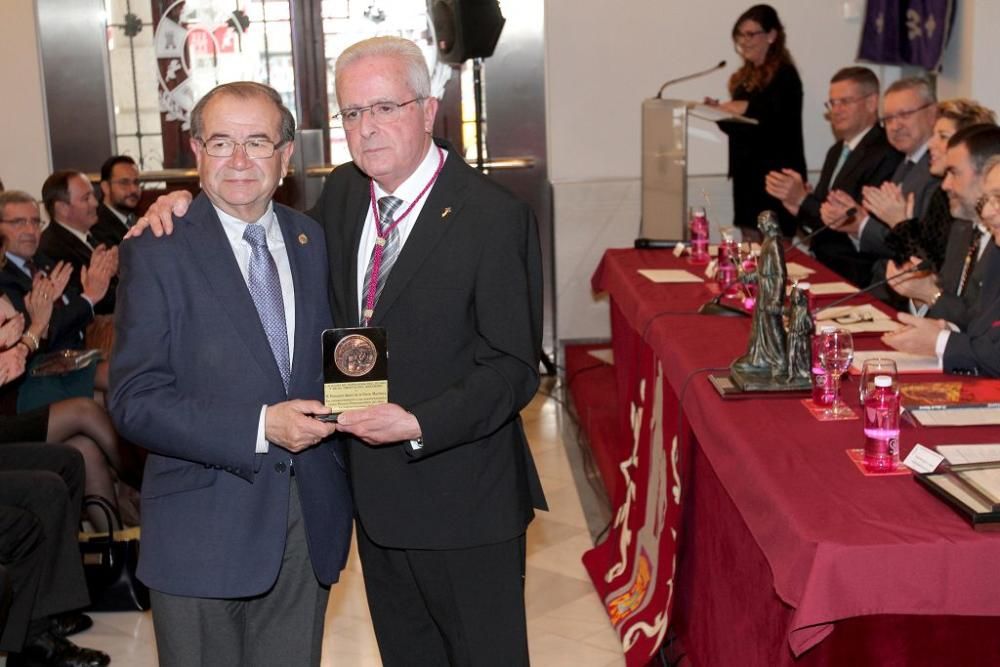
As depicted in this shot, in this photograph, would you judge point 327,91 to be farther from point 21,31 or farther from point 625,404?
point 625,404

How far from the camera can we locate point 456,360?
2438 millimetres

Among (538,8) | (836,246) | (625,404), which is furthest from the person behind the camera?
(538,8)

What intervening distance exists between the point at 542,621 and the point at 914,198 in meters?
2.49

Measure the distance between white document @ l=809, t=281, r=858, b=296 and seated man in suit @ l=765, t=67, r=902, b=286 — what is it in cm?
110

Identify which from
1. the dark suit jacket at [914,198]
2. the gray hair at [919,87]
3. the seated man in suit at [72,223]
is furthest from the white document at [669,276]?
the seated man in suit at [72,223]

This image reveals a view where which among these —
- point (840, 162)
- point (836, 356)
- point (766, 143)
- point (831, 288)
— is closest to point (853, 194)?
point (840, 162)

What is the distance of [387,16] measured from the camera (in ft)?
25.6

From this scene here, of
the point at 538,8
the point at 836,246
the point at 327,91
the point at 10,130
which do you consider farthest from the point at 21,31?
the point at 836,246

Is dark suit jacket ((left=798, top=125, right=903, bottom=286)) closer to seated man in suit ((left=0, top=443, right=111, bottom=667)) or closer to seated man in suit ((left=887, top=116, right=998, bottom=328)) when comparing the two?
seated man in suit ((left=887, top=116, right=998, bottom=328))

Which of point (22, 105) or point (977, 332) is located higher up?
point (22, 105)

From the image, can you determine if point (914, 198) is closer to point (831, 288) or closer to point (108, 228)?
point (831, 288)

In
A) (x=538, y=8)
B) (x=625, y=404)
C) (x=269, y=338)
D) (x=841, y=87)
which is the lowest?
(x=625, y=404)

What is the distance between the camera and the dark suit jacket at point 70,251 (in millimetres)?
5902

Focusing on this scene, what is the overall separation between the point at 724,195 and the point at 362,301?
5.71 m
